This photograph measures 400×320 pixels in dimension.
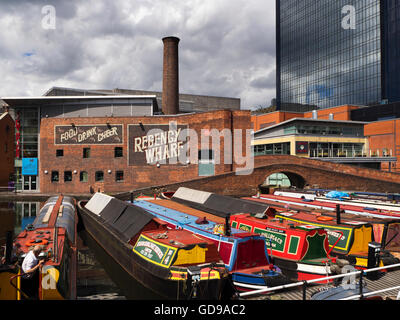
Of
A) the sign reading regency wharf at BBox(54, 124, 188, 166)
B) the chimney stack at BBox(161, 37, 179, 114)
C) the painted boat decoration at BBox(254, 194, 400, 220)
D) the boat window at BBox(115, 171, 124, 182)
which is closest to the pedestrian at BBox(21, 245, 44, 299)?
the painted boat decoration at BBox(254, 194, 400, 220)

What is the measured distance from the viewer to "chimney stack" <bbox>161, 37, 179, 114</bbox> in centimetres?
4338

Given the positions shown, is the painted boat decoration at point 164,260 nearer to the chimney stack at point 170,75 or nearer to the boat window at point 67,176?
the boat window at point 67,176

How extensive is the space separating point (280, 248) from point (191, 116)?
25.9 m

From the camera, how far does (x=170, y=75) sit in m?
43.7

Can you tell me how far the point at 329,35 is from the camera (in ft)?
286

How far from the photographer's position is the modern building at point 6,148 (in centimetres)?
4053

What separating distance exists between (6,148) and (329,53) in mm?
83701

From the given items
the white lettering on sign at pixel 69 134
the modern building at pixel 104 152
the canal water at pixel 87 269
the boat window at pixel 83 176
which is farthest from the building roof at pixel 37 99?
the canal water at pixel 87 269

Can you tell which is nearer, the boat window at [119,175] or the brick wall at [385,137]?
the boat window at [119,175]

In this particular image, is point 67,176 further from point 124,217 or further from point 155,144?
point 124,217

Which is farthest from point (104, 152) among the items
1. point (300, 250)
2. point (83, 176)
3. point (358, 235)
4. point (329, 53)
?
point (329, 53)

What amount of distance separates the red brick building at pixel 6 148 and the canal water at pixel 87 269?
15.5m

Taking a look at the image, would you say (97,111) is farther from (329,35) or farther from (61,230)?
(329,35)
